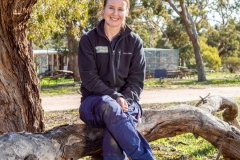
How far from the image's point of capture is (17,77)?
4.44m

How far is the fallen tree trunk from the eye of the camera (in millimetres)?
3087

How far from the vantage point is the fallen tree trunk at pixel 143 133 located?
3.09 m

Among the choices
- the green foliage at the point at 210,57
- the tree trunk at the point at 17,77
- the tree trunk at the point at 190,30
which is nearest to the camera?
the tree trunk at the point at 17,77

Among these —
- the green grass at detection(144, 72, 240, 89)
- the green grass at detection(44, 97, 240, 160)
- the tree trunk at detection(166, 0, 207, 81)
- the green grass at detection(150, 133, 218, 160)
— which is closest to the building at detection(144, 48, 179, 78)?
the tree trunk at detection(166, 0, 207, 81)

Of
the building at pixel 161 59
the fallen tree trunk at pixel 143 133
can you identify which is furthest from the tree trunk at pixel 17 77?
the building at pixel 161 59

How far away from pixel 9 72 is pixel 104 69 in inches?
48.7

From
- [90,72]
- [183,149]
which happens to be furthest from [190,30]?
[90,72]

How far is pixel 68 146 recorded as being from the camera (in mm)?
3432

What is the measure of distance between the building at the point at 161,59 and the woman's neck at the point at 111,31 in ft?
96.1

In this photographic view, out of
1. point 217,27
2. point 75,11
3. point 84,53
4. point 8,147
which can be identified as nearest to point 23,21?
point 84,53

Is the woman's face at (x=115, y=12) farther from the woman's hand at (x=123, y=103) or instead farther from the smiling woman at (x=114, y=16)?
the woman's hand at (x=123, y=103)

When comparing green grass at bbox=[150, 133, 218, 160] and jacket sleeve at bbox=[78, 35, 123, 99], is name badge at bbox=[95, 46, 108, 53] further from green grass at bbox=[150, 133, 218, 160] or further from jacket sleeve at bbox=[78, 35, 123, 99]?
green grass at bbox=[150, 133, 218, 160]

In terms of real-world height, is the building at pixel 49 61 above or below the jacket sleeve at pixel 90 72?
below

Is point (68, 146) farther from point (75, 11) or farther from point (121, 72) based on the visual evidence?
point (75, 11)
